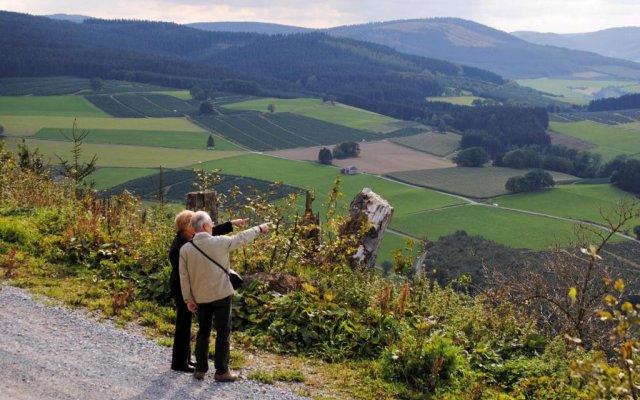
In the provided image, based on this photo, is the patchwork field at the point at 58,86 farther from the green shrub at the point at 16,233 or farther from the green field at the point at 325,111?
the green shrub at the point at 16,233

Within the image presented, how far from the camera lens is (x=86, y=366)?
7.40 meters

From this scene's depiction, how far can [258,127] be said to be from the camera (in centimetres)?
12019

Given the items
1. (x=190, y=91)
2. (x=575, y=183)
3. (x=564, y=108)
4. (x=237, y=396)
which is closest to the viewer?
(x=237, y=396)

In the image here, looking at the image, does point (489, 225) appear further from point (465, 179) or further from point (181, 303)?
point (181, 303)

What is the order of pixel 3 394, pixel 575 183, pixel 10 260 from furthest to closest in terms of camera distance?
pixel 575 183 → pixel 10 260 → pixel 3 394

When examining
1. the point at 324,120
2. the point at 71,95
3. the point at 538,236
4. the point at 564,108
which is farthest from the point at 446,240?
the point at 564,108

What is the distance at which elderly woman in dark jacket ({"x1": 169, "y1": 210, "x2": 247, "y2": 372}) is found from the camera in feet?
24.9

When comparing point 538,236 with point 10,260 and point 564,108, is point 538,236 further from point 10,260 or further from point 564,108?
point 564,108

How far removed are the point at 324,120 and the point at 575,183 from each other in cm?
5952

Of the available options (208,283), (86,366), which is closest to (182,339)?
(208,283)

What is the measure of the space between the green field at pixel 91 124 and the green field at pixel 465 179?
4094 cm

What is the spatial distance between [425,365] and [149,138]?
96292 mm

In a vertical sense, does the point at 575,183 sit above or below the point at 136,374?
below

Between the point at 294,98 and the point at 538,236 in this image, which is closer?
the point at 538,236
